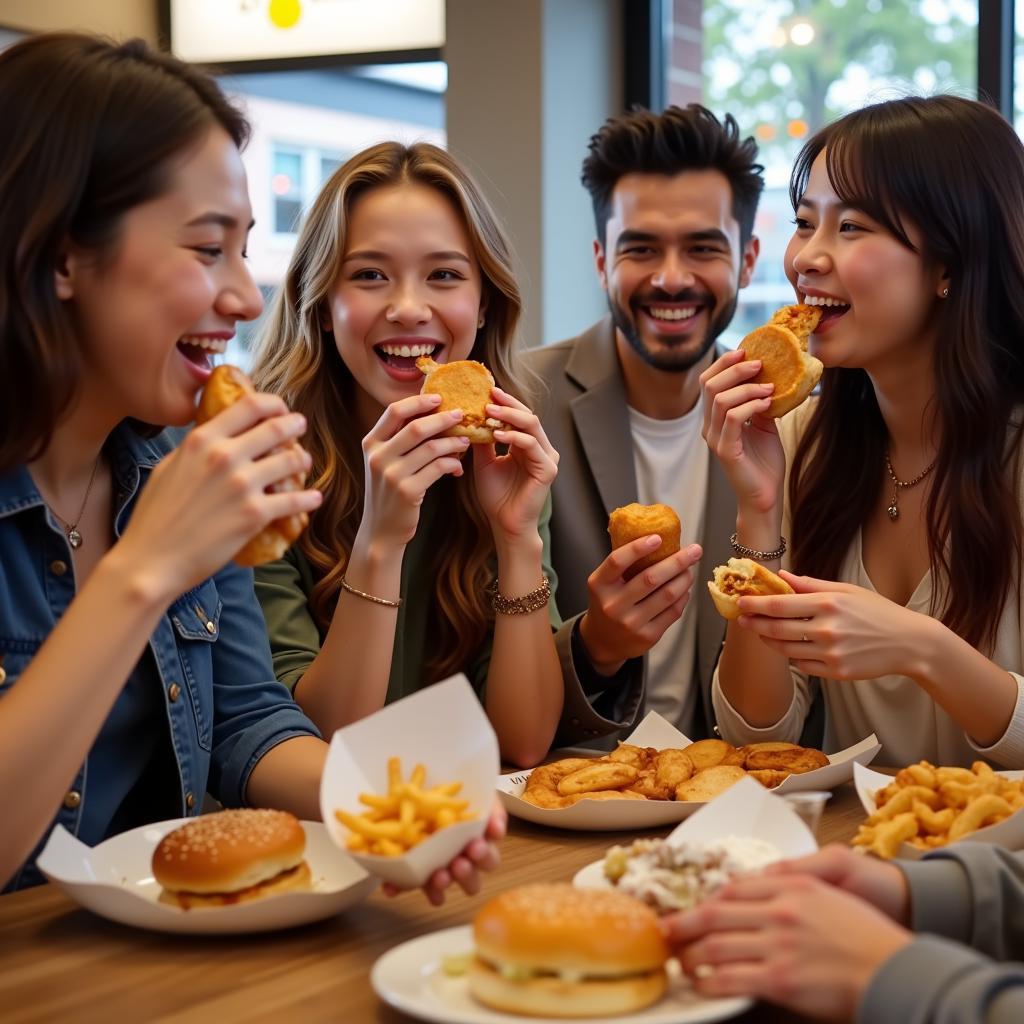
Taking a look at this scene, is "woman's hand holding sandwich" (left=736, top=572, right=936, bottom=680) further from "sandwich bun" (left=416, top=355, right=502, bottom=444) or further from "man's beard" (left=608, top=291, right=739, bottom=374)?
"man's beard" (left=608, top=291, right=739, bottom=374)

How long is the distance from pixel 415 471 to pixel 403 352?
45cm

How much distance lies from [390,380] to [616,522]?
577 millimetres

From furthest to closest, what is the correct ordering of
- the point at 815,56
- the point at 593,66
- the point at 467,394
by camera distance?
the point at 593,66
the point at 815,56
the point at 467,394

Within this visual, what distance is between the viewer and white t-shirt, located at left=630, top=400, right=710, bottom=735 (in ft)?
11.1

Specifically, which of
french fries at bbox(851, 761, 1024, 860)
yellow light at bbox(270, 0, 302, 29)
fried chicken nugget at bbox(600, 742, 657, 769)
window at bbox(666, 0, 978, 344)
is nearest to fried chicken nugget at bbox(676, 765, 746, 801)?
fried chicken nugget at bbox(600, 742, 657, 769)

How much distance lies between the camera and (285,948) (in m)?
1.50

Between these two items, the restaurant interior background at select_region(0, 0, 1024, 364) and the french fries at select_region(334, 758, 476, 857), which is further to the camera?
the restaurant interior background at select_region(0, 0, 1024, 364)

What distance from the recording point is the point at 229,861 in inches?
59.5

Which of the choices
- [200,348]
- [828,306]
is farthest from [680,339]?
[200,348]

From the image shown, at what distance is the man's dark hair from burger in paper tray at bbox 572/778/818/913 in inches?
95.6

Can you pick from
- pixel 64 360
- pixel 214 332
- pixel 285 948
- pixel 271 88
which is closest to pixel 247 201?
pixel 214 332

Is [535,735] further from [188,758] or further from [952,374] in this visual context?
[952,374]

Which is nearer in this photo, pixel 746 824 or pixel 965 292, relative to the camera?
pixel 746 824

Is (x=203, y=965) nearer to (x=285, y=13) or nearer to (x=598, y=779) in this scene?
(x=598, y=779)
